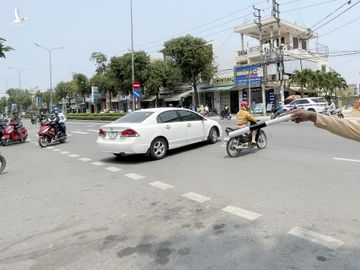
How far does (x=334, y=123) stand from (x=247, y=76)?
111 ft

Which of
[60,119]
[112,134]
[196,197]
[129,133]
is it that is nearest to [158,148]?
[129,133]

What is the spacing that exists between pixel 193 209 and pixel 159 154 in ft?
16.1

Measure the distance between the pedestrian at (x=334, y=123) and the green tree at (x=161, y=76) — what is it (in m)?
37.1

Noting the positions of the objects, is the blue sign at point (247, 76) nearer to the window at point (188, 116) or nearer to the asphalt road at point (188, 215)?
the window at point (188, 116)

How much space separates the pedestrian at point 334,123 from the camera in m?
2.78

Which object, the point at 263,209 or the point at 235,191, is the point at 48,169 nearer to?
the point at 235,191

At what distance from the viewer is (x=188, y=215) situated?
16.1ft

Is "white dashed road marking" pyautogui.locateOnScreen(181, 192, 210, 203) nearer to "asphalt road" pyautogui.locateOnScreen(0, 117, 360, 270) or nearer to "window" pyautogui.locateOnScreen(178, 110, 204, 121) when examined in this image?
"asphalt road" pyautogui.locateOnScreen(0, 117, 360, 270)

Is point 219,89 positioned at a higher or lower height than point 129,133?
higher

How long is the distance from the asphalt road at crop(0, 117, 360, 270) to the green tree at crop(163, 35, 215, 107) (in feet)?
98.3

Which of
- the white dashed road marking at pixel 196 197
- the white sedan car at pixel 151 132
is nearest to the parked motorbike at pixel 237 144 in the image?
the white sedan car at pixel 151 132

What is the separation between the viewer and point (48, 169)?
9.40m

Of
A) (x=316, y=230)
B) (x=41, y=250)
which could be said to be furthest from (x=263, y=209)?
(x=41, y=250)

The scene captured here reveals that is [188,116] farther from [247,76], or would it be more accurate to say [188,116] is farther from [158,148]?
[247,76]
